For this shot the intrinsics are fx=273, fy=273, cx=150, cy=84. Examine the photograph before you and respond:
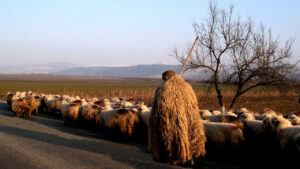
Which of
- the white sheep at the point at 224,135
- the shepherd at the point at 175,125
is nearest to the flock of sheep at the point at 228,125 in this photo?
the white sheep at the point at 224,135

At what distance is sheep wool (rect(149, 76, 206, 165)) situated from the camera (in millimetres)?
5406

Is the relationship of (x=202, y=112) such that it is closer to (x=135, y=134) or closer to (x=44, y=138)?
(x=135, y=134)

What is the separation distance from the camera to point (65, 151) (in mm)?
8797

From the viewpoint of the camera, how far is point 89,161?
7.73 metres

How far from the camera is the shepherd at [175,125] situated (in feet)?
17.7

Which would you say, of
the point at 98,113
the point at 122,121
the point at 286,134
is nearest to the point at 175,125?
the point at 286,134

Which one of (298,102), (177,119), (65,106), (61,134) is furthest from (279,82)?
(298,102)

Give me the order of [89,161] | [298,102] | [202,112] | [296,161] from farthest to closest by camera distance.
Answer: [298,102]
[202,112]
[89,161]
[296,161]

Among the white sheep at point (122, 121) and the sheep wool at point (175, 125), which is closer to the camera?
the sheep wool at point (175, 125)

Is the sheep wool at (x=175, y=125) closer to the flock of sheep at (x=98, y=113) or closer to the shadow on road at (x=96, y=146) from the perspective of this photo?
the shadow on road at (x=96, y=146)

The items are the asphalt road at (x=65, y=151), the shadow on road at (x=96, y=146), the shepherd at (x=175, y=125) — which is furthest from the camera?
the shadow on road at (x=96, y=146)

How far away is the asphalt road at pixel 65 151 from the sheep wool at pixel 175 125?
1986 mm

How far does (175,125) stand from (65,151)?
4.86 metres

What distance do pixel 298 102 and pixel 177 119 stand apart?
901 inches
